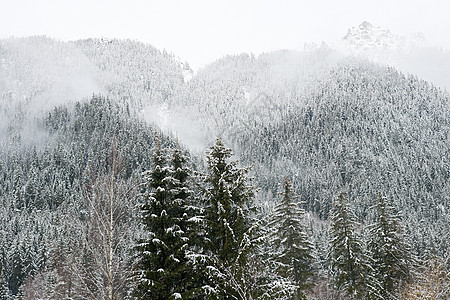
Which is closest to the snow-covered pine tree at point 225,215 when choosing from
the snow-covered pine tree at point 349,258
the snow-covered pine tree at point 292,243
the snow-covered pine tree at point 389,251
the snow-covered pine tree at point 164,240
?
the snow-covered pine tree at point 164,240

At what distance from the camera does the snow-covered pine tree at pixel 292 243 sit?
2241cm

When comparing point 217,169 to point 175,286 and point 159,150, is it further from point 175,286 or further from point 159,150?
point 175,286

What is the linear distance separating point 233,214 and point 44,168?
558 feet

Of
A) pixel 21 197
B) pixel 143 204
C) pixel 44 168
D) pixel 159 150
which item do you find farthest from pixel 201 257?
pixel 44 168

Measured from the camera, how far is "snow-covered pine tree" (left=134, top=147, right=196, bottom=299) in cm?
1357

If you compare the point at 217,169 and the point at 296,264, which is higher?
the point at 217,169

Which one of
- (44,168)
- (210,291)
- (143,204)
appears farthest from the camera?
(44,168)

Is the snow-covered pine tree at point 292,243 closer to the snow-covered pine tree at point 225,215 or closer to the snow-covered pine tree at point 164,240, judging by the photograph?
the snow-covered pine tree at point 225,215

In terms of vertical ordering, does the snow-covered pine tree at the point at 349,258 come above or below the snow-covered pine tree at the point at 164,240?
below

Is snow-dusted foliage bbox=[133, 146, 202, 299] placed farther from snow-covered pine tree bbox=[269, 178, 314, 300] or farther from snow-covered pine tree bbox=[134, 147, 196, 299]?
snow-covered pine tree bbox=[269, 178, 314, 300]

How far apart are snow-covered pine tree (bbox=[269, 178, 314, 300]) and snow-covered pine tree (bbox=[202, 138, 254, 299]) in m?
7.81

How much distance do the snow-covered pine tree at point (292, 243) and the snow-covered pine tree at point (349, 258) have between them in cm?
370

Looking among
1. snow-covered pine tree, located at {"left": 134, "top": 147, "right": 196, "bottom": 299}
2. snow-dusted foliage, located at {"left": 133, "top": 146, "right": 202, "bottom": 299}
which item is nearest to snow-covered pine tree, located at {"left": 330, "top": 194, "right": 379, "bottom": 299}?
snow-dusted foliage, located at {"left": 133, "top": 146, "right": 202, "bottom": 299}

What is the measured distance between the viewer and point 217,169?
15.9 m
